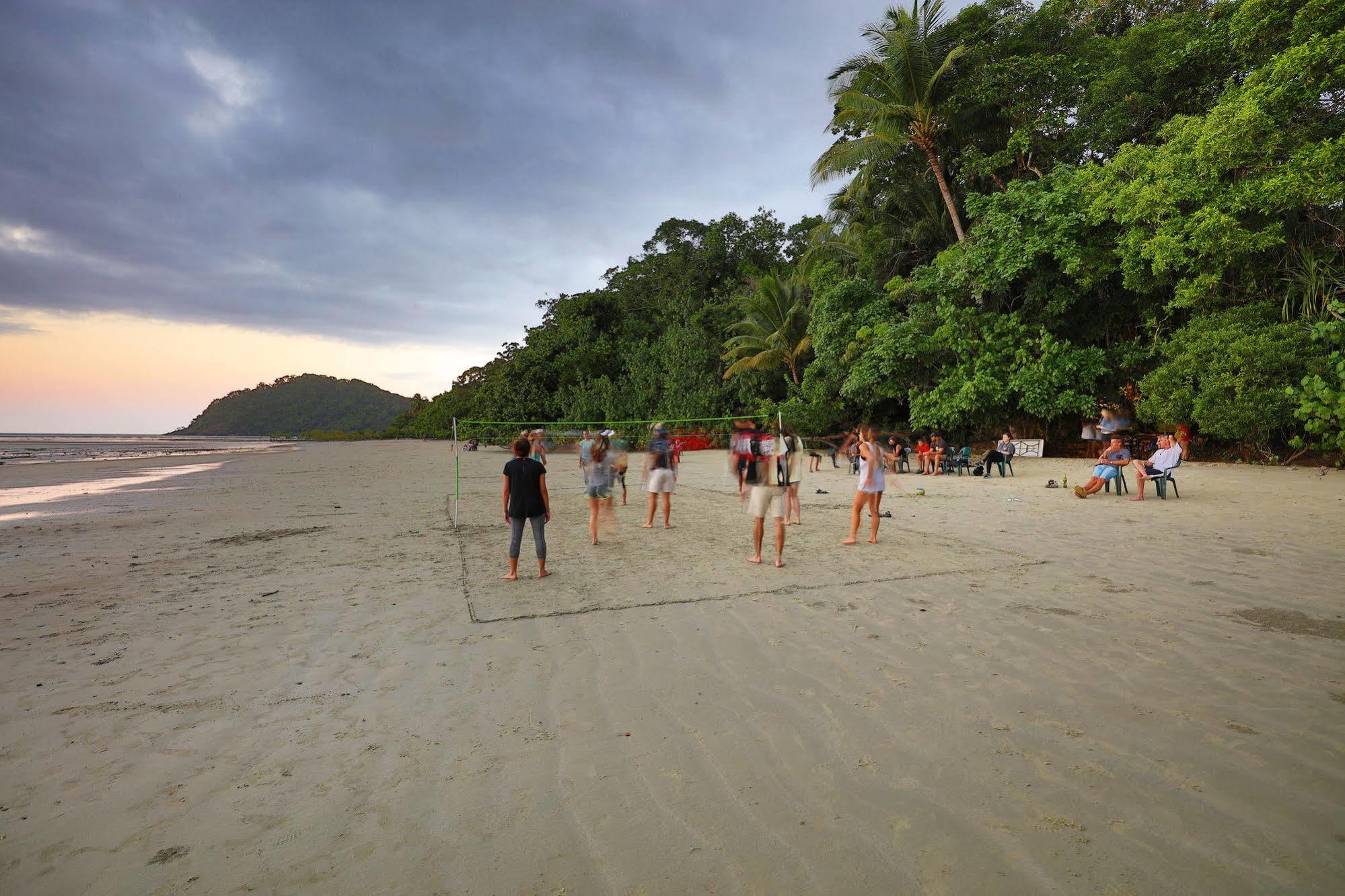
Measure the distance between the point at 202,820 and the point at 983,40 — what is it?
26310mm

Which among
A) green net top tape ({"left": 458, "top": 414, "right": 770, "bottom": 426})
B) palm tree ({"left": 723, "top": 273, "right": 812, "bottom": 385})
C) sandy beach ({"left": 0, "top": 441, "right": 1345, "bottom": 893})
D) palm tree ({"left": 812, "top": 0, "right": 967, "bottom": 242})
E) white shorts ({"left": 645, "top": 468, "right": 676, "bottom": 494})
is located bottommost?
sandy beach ({"left": 0, "top": 441, "right": 1345, "bottom": 893})

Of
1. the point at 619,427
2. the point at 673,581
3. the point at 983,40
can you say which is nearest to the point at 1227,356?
the point at 983,40

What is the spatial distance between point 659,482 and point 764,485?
3.10 m

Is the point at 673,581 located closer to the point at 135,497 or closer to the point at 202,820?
the point at 202,820

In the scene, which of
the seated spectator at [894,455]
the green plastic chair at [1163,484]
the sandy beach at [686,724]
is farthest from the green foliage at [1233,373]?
the sandy beach at [686,724]

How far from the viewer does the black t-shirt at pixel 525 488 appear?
6676mm

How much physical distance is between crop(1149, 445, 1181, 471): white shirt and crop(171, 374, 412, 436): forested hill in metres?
129

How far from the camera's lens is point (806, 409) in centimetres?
2442

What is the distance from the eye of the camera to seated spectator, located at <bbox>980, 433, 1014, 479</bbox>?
16.1 m

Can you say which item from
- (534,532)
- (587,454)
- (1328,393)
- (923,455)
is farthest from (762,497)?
(1328,393)

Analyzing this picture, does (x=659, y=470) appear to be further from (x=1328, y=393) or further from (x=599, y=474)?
(x=1328, y=393)

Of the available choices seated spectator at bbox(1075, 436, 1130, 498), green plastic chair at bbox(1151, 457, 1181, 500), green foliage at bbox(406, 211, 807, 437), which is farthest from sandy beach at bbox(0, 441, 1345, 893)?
green foliage at bbox(406, 211, 807, 437)

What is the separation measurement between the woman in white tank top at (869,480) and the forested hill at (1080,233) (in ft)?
38.8

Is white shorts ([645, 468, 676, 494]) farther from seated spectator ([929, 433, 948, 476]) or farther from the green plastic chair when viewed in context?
seated spectator ([929, 433, 948, 476])
